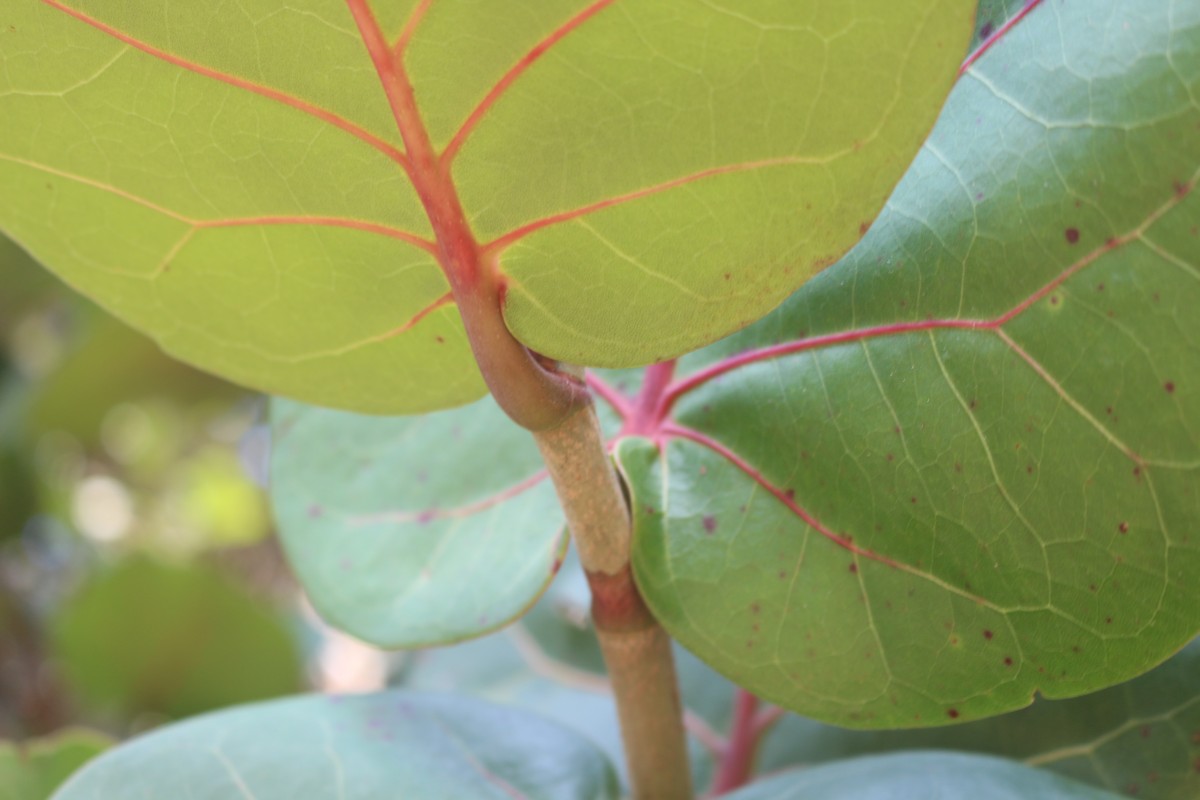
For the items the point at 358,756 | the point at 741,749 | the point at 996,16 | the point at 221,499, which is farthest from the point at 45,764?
the point at 221,499

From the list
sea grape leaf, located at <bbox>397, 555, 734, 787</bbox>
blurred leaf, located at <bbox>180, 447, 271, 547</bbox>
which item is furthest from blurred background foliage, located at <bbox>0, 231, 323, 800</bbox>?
sea grape leaf, located at <bbox>397, 555, 734, 787</bbox>

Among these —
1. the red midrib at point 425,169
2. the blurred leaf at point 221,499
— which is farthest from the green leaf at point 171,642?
the blurred leaf at point 221,499

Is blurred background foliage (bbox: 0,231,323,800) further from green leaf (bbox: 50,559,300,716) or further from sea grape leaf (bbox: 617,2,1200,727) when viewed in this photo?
sea grape leaf (bbox: 617,2,1200,727)

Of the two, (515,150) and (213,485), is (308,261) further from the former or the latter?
(213,485)

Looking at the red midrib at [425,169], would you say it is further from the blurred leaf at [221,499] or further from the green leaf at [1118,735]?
the blurred leaf at [221,499]

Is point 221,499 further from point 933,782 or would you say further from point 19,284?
point 933,782

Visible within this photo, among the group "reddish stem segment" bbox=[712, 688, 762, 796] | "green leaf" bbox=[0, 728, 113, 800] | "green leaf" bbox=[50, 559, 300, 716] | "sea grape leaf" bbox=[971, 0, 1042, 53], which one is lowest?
"green leaf" bbox=[50, 559, 300, 716]
